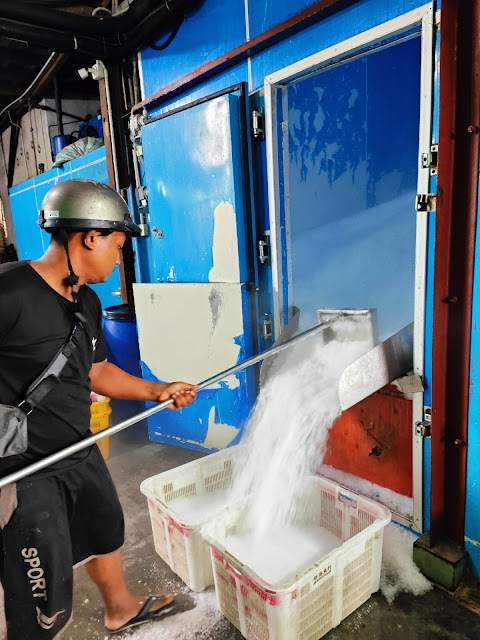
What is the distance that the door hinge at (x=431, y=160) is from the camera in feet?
6.87

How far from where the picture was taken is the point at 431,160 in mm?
2113

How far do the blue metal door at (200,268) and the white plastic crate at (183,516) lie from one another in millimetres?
586

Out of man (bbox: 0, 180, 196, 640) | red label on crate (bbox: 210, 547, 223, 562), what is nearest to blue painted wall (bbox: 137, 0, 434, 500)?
red label on crate (bbox: 210, 547, 223, 562)

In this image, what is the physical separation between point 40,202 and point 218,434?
14.9ft

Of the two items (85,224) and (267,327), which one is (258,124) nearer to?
(267,327)

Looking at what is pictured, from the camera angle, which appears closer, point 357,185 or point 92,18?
point 357,185

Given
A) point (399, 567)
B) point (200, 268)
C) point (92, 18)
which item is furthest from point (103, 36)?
point (399, 567)

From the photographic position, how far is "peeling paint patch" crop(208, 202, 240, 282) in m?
3.13

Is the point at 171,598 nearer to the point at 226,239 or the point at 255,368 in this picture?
the point at 255,368

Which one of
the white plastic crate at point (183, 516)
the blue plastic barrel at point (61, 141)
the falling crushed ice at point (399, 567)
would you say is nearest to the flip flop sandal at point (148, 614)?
the white plastic crate at point (183, 516)

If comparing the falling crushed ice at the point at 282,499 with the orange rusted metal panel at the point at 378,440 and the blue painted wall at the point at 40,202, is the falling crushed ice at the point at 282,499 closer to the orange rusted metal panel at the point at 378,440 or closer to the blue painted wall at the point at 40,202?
the orange rusted metal panel at the point at 378,440

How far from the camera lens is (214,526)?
7.50ft

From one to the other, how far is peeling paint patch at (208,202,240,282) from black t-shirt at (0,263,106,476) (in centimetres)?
148

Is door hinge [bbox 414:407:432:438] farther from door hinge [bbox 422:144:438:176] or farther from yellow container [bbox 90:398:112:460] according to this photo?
yellow container [bbox 90:398:112:460]
